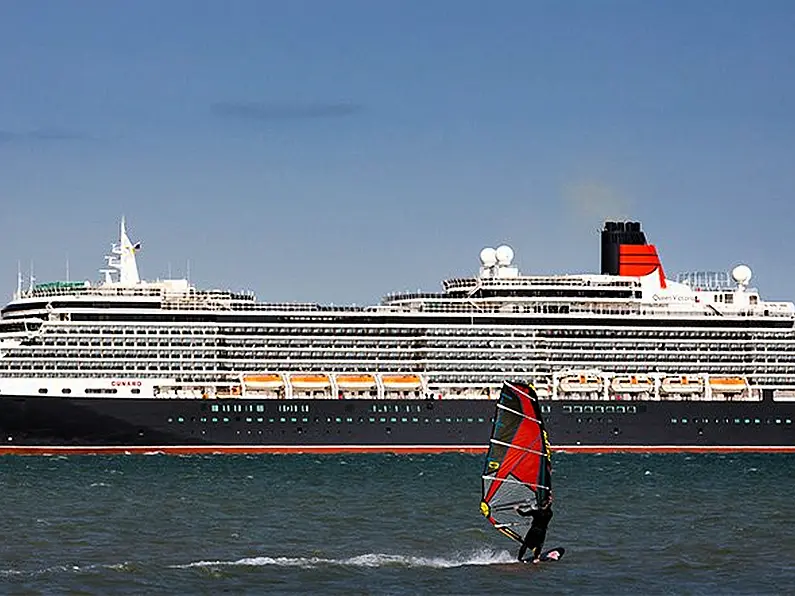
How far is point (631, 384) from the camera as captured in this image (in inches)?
3561

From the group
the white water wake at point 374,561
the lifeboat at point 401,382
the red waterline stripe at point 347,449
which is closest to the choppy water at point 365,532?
the white water wake at point 374,561

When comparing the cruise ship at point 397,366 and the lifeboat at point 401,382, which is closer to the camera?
the cruise ship at point 397,366

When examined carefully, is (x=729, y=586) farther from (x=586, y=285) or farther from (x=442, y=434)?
(x=586, y=285)

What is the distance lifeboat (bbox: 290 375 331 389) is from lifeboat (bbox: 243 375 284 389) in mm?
643

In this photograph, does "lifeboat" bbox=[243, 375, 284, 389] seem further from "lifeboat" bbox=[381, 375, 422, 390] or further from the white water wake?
the white water wake

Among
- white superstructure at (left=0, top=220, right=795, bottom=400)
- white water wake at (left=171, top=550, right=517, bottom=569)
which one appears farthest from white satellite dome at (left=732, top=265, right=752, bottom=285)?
white water wake at (left=171, top=550, right=517, bottom=569)

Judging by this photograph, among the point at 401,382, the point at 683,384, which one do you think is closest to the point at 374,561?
the point at 401,382

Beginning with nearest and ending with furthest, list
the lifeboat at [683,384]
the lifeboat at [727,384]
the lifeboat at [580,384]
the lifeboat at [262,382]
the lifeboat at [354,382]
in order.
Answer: the lifeboat at [262,382] → the lifeboat at [354,382] → the lifeboat at [580,384] → the lifeboat at [683,384] → the lifeboat at [727,384]

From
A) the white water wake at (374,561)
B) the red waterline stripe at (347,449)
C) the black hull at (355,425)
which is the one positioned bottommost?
the red waterline stripe at (347,449)

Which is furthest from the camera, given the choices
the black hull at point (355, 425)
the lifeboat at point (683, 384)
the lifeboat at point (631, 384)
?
the lifeboat at point (683, 384)

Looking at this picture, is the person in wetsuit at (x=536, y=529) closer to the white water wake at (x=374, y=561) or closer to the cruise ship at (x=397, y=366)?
the white water wake at (x=374, y=561)

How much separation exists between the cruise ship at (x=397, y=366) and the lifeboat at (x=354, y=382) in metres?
0.07

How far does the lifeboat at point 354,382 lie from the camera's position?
8781cm

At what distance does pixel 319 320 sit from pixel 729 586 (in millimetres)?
53320
